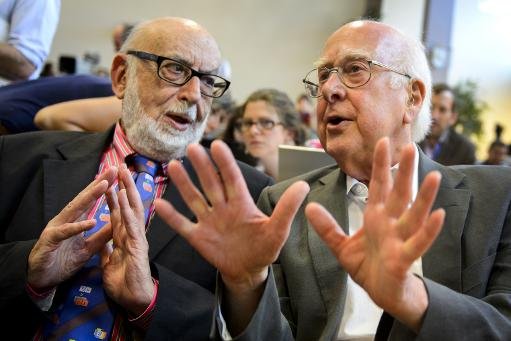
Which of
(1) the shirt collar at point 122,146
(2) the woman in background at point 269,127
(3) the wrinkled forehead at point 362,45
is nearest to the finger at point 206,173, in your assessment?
(3) the wrinkled forehead at point 362,45

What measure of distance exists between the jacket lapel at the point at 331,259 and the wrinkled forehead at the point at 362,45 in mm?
326

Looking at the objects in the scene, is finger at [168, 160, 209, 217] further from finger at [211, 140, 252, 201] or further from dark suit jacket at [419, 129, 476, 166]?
dark suit jacket at [419, 129, 476, 166]

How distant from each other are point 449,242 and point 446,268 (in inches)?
2.5

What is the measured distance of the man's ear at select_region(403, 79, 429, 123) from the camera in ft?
4.94

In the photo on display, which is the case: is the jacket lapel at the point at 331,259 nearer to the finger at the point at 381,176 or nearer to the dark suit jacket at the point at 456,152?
the finger at the point at 381,176

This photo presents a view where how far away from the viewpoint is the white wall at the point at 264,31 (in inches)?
390

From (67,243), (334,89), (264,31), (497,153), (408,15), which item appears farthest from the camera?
(264,31)

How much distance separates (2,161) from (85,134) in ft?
0.87

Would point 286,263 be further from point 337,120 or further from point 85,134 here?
point 85,134

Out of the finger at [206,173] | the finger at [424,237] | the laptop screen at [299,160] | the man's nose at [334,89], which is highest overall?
the man's nose at [334,89]

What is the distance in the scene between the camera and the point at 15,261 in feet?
4.35

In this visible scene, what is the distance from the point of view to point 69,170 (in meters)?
1.60

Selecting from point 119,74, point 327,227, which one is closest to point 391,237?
point 327,227

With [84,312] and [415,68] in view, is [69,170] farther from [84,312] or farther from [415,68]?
[415,68]
